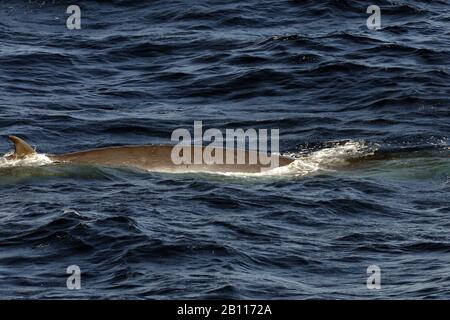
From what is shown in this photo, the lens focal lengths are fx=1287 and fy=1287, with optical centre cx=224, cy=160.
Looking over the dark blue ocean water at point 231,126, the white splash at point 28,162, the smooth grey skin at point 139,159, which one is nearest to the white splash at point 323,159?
the dark blue ocean water at point 231,126

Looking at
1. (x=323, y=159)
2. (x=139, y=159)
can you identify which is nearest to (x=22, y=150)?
(x=139, y=159)

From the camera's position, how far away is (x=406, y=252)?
17.1m

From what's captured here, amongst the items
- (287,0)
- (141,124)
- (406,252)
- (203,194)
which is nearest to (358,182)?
(203,194)

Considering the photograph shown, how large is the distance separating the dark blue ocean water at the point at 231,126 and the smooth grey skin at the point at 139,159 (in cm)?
34

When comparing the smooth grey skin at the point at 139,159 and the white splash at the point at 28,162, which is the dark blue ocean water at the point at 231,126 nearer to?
the white splash at the point at 28,162

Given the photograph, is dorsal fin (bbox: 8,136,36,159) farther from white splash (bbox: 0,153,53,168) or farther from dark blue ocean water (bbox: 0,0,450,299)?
dark blue ocean water (bbox: 0,0,450,299)

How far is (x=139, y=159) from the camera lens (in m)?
21.6

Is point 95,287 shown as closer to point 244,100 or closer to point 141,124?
point 141,124

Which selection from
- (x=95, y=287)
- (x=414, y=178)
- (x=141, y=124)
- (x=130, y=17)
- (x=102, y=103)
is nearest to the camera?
(x=95, y=287)

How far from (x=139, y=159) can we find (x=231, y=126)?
4.78 m

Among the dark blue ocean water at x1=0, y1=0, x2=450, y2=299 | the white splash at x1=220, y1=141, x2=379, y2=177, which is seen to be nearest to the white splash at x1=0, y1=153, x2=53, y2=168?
the dark blue ocean water at x1=0, y1=0, x2=450, y2=299

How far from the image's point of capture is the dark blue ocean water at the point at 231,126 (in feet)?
53.7

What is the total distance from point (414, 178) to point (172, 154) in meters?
4.05

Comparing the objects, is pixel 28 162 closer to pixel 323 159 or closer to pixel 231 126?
pixel 323 159
